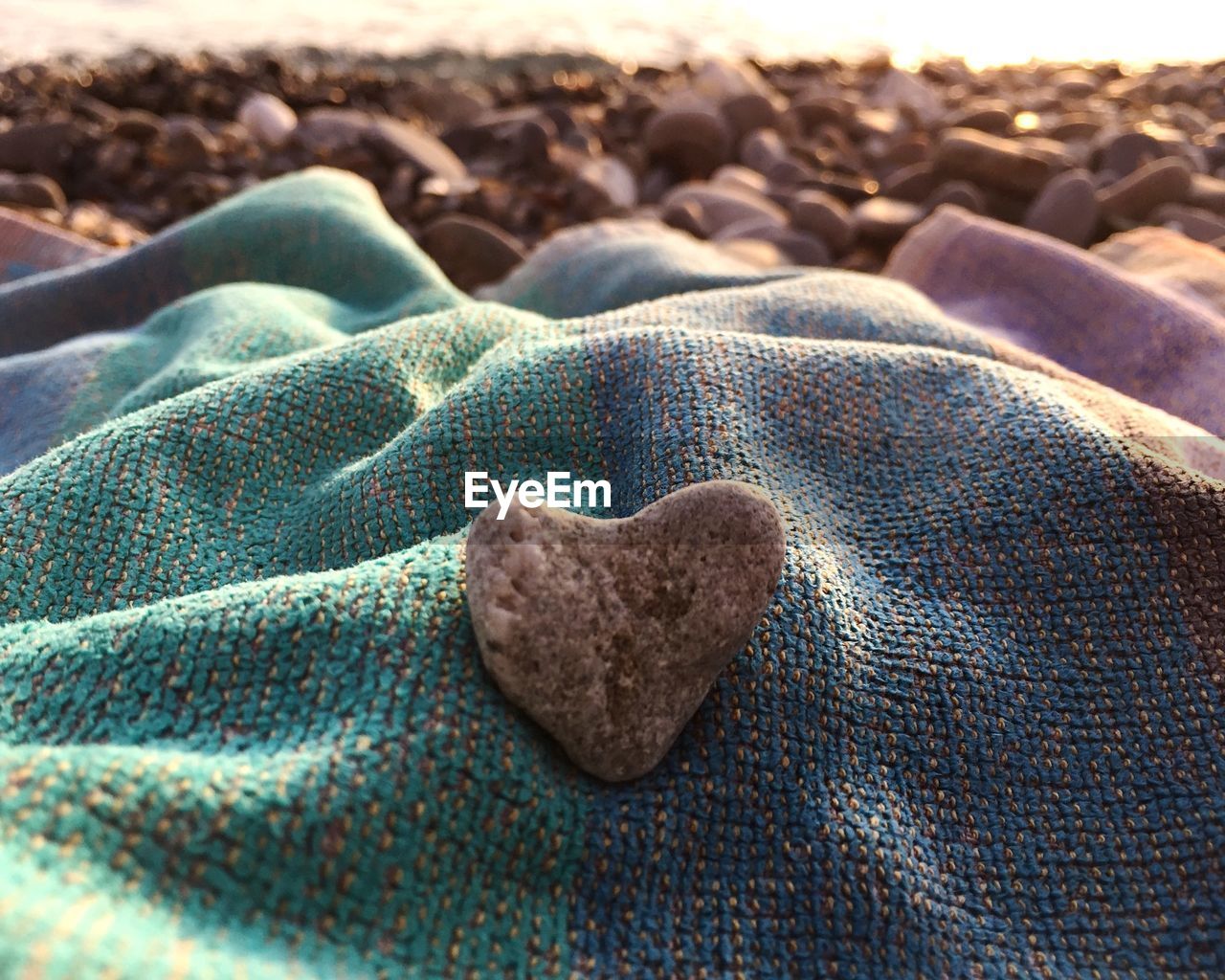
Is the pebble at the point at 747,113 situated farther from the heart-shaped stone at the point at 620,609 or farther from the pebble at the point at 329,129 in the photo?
the heart-shaped stone at the point at 620,609

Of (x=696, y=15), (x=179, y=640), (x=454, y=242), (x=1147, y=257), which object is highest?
(x=179, y=640)

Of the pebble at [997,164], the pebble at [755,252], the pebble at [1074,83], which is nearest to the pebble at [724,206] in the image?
the pebble at [755,252]

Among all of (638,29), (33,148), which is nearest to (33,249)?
(33,148)

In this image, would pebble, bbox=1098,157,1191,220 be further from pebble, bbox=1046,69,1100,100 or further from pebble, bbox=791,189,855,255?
pebble, bbox=1046,69,1100,100

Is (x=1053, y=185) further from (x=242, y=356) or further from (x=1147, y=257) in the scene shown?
(x=242, y=356)

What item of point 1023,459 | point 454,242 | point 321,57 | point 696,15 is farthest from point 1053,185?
point 696,15

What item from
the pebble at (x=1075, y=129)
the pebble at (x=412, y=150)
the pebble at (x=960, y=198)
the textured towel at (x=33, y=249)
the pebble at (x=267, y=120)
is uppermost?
the textured towel at (x=33, y=249)

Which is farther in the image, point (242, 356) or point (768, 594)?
point (242, 356)
